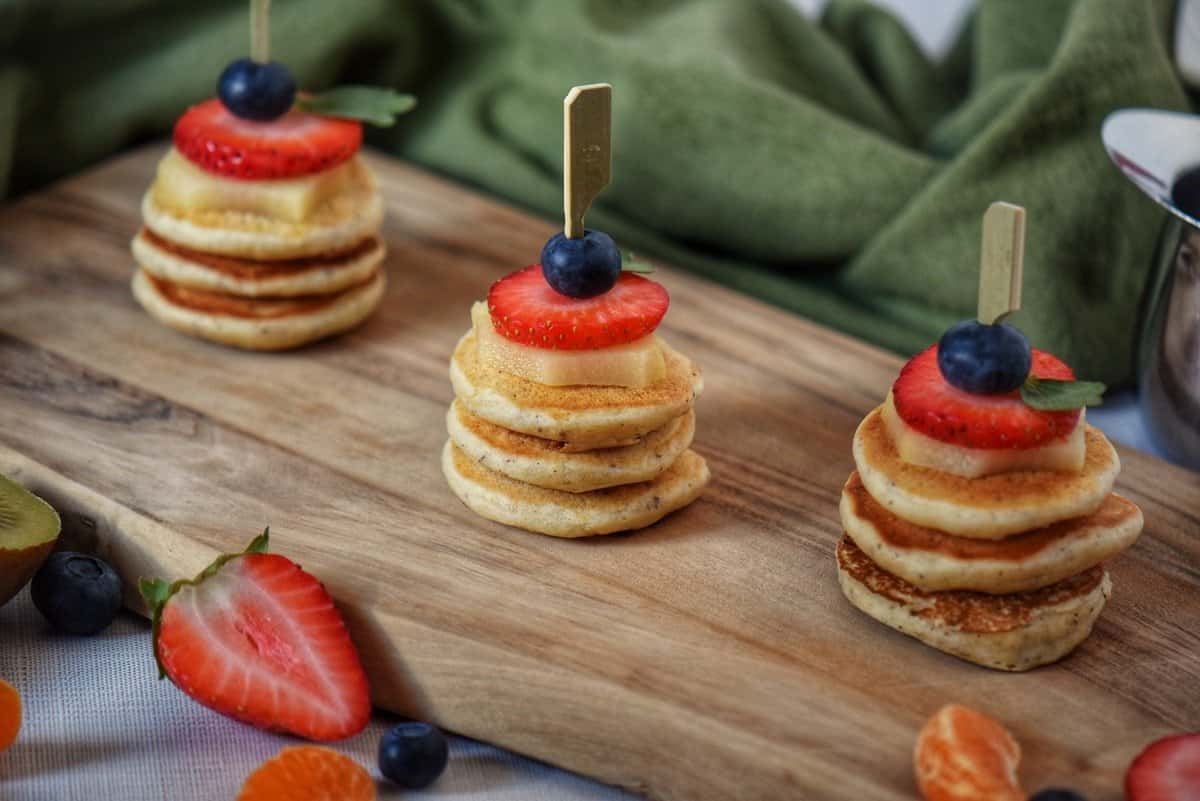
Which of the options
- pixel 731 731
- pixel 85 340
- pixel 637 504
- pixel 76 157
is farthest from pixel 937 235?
pixel 76 157

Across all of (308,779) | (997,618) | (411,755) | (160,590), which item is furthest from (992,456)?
(160,590)

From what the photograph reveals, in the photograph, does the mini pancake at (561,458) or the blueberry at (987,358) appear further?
the mini pancake at (561,458)

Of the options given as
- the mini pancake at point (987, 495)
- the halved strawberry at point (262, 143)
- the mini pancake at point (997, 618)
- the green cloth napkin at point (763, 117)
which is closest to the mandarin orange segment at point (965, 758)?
the mini pancake at point (997, 618)

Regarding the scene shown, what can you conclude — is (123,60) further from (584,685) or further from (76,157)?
(584,685)

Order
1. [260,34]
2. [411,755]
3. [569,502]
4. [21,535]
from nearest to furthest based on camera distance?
[411,755], [21,535], [569,502], [260,34]

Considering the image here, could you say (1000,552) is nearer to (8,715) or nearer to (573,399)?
(573,399)

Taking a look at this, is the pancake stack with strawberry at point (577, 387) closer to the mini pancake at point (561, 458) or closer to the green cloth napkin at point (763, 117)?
the mini pancake at point (561, 458)
